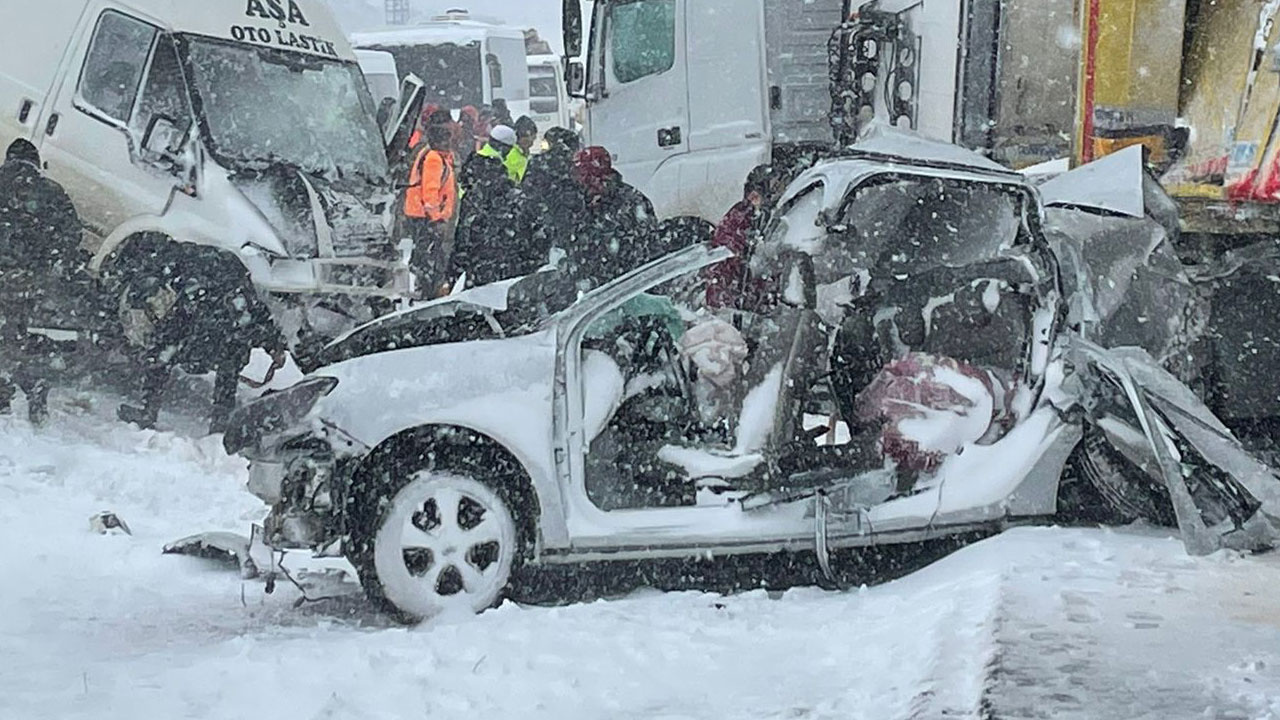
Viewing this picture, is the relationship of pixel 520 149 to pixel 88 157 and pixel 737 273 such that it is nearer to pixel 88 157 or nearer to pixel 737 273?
pixel 88 157

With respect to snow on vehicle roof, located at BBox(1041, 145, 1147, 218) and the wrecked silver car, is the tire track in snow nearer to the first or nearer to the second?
the wrecked silver car

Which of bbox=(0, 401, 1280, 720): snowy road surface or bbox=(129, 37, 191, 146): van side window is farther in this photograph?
bbox=(129, 37, 191, 146): van side window

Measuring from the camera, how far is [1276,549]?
574 centimetres

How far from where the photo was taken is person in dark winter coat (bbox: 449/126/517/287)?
9578 millimetres

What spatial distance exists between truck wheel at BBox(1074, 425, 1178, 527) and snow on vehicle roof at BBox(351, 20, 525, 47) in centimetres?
1896

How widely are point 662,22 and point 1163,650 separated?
8.68 meters

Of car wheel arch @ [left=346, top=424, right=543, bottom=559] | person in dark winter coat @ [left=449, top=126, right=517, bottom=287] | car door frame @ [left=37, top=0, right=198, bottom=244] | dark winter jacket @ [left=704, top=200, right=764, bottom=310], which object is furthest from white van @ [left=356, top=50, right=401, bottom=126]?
car wheel arch @ [left=346, top=424, right=543, bottom=559]

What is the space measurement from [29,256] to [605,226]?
380 cm

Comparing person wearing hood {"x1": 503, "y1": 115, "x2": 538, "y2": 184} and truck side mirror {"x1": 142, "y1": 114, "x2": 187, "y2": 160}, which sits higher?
truck side mirror {"x1": 142, "y1": 114, "x2": 187, "y2": 160}

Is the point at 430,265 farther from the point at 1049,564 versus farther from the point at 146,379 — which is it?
the point at 1049,564

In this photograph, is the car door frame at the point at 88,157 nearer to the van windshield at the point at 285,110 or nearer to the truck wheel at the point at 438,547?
the van windshield at the point at 285,110

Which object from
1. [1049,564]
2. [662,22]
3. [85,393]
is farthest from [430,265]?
[1049,564]

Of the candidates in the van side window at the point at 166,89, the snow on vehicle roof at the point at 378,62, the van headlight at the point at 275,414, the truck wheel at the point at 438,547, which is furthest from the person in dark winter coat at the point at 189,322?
the snow on vehicle roof at the point at 378,62

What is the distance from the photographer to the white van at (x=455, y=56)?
23.8 m
